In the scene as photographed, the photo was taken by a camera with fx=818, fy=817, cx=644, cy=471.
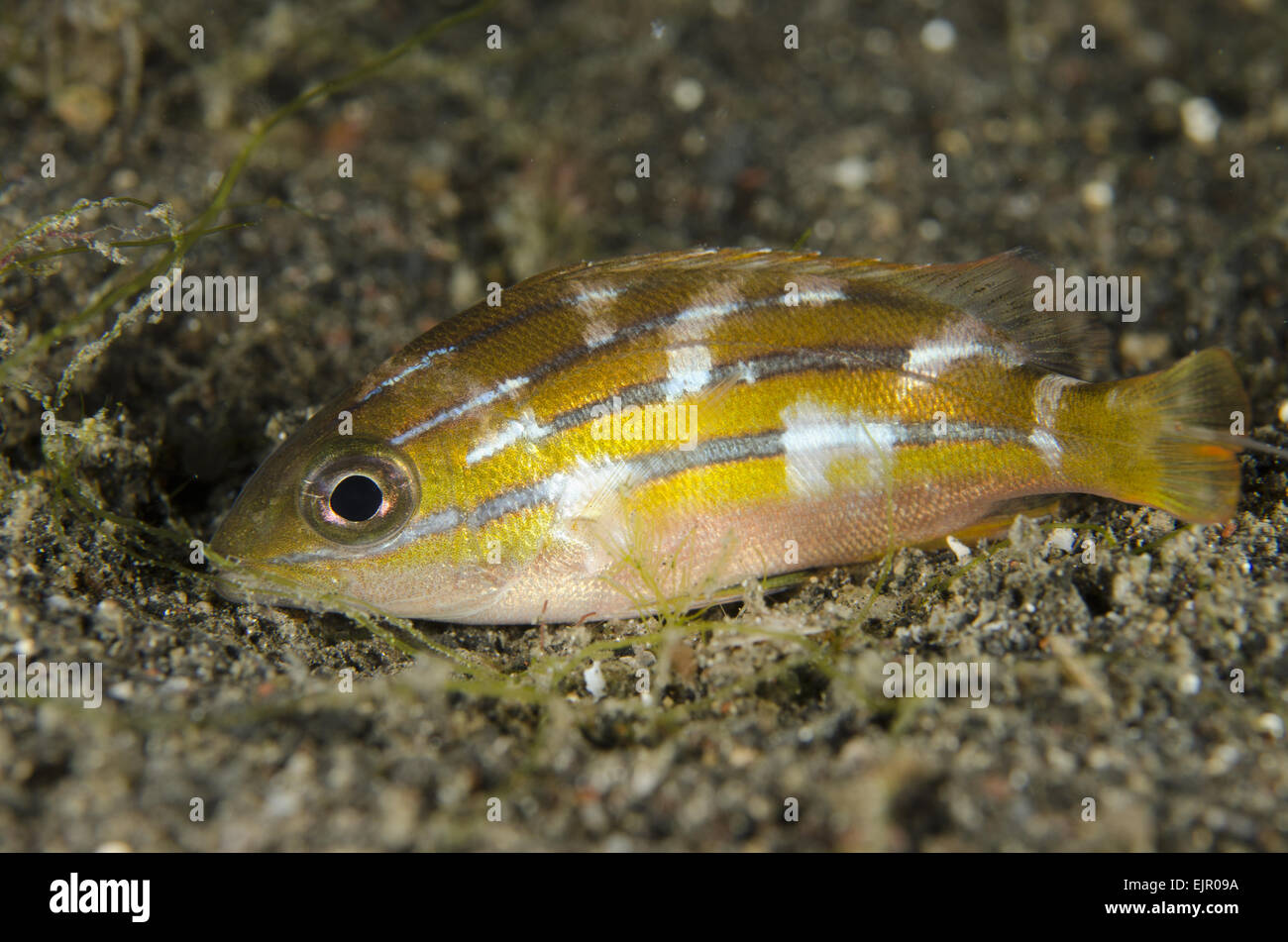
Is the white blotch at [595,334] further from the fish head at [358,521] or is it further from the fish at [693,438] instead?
the fish head at [358,521]

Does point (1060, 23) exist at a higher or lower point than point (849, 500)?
higher

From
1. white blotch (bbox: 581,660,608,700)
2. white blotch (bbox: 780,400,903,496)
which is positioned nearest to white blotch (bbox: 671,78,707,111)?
white blotch (bbox: 780,400,903,496)

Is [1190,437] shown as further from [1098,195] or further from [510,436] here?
[1098,195]

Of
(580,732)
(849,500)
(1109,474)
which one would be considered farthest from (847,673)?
(1109,474)

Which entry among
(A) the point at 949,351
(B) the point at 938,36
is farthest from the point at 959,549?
(B) the point at 938,36

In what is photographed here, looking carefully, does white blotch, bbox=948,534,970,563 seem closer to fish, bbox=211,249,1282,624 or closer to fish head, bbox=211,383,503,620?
fish, bbox=211,249,1282,624
